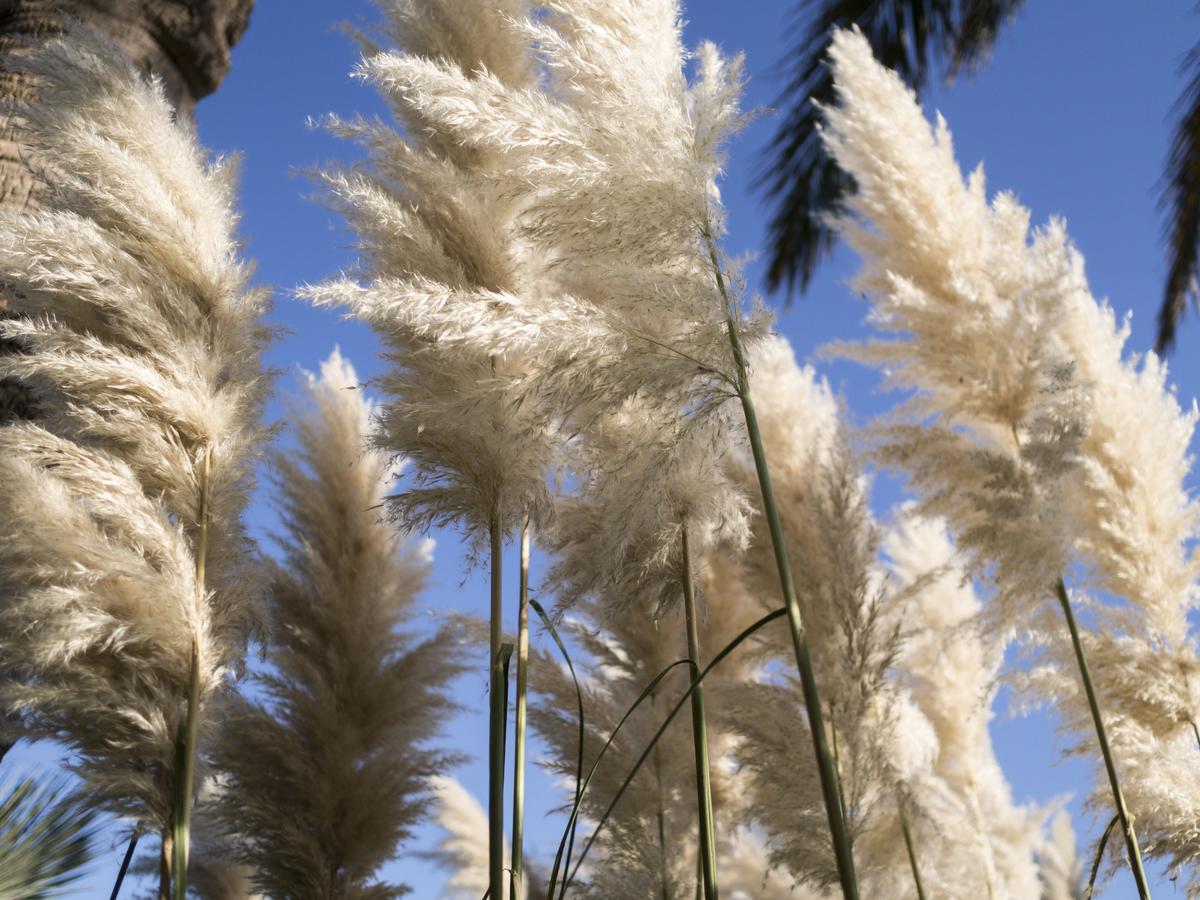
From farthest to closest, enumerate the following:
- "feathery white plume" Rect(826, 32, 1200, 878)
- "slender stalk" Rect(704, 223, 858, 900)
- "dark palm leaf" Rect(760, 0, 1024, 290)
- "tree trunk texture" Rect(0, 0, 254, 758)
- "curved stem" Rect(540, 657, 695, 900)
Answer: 1. "dark palm leaf" Rect(760, 0, 1024, 290)
2. "tree trunk texture" Rect(0, 0, 254, 758)
3. "feathery white plume" Rect(826, 32, 1200, 878)
4. "curved stem" Rect(540, 657, 695, 900)
5. "slender stalk" Rect(704, 223, 858, 900)

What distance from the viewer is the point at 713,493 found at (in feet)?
7.77

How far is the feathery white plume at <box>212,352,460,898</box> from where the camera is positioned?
3.00 m

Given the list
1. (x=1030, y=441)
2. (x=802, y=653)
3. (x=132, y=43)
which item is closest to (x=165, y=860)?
(x=802, y=653)

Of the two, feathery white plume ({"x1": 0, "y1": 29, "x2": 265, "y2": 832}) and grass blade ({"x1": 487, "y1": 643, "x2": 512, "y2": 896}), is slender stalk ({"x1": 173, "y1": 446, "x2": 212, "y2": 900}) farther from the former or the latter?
grass blade ({"x1": 487, "y1": 643, "x2": 512, "y2": 896})

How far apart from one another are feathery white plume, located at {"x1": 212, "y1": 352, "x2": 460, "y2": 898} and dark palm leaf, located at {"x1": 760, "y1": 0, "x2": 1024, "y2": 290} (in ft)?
8.34

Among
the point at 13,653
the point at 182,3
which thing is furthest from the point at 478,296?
the point at 182,3

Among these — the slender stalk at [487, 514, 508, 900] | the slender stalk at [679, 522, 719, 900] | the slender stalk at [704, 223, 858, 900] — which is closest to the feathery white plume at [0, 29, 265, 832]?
the slender stalk at [487, 514, 508, 900]

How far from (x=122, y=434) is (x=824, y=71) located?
12.3 feet

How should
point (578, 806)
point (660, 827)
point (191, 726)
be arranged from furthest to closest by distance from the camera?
point (660, 827)
point (578, 806)
point (191, 726)

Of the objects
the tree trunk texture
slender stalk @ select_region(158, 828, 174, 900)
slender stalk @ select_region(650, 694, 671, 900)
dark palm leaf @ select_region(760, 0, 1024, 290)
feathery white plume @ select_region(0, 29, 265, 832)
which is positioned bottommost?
slender stalk @ select_region(158, 828, 174, 900)

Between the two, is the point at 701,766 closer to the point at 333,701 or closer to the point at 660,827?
the point at 660,827

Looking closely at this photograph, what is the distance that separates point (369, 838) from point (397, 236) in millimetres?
1696

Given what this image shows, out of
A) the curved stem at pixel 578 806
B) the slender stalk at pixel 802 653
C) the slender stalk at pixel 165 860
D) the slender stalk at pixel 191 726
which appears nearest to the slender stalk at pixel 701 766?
the curved stem at pixel 578 806

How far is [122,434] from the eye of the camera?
216 cm
